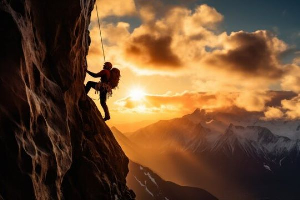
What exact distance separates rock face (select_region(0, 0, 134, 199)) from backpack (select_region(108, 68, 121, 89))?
250 centimetres

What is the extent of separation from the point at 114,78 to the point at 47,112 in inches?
388

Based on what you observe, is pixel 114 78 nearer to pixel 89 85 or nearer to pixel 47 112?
pixel 89 85

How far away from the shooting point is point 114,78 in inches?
995

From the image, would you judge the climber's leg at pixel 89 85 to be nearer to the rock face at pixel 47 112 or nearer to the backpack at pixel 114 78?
the rock face at pixel 47 112

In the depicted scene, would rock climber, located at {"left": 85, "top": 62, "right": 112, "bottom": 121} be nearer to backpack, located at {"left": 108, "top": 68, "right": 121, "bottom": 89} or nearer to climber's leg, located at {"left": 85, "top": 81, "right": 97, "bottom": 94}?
climber's leg, located at {"left": 85, "top": 81, "right": 97, "bottom": 94}

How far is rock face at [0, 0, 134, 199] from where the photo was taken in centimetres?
1170

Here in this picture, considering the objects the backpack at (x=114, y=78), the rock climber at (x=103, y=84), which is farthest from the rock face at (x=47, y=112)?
the backpack at (x=114, y=78)

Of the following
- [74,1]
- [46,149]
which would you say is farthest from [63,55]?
[46,149]

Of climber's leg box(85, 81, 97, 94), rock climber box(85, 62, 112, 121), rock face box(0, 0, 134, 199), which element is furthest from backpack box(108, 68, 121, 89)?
rock face box(0, 0, 134, 199)

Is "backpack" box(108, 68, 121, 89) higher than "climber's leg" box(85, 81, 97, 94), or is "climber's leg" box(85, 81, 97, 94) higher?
"backpack" box(108, 68, 121, 89)

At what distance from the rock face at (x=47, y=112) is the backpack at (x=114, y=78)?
8.20 feet

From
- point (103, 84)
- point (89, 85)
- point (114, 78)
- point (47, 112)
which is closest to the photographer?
point (47, 112)

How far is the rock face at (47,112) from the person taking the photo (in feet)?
38.4

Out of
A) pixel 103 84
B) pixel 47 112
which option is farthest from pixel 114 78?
pixel 47 112
